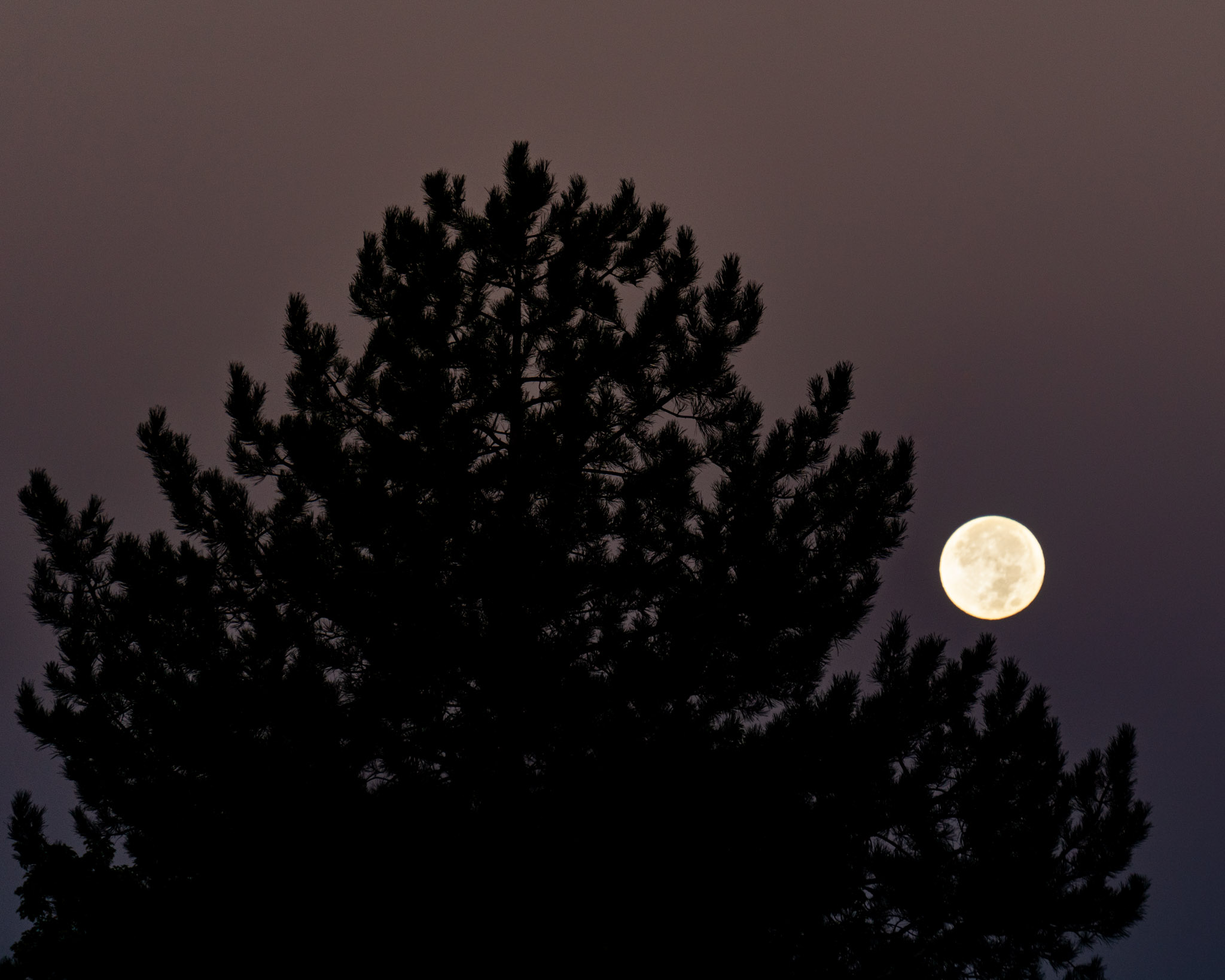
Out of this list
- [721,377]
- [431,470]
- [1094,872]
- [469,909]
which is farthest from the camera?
[721,377]

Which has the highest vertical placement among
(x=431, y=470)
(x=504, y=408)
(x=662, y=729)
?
(x=504, y=408)

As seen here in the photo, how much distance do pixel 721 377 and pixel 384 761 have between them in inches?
183

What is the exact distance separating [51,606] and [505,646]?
3.75 meters

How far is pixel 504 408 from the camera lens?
8672 mm

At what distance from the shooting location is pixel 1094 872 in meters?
6.67

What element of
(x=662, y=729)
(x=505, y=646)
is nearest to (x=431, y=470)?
(x=505, y=646)

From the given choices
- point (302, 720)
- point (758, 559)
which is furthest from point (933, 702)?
point (302, 720)

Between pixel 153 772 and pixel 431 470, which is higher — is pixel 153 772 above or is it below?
below

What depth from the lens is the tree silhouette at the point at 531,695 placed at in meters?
6.37

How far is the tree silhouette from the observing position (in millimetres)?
6371

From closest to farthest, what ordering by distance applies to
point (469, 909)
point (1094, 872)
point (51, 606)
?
1. point (469, 909)
2. point (1094, 872)
3. point (51, 606)

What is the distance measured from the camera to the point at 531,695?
7.29m

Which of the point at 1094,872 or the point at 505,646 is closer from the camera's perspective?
the point at 1094,872

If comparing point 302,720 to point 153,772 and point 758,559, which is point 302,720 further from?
point 758,559
